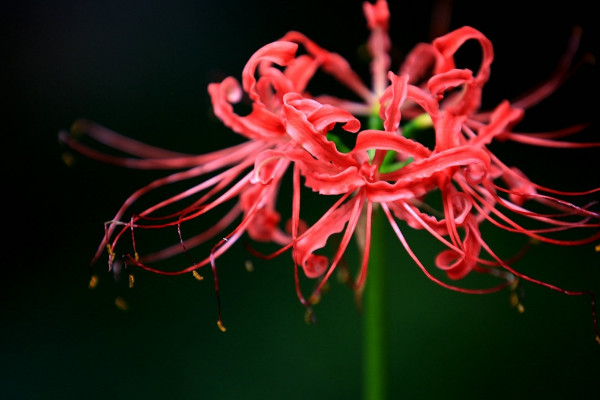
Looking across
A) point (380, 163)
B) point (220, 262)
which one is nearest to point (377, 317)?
point (380, 163)

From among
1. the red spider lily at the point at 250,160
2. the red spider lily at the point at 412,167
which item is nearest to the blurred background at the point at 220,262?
the red spider lily at the point at 250,160

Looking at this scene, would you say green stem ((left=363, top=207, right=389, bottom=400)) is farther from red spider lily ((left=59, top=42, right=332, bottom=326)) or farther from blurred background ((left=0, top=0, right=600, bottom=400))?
blurred background ((left=0, top=0, right=600, bottom=400))

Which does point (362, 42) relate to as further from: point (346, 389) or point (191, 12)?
point (346, 389)

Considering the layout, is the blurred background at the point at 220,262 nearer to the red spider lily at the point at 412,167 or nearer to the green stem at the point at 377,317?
the green stem at the point at 377,317

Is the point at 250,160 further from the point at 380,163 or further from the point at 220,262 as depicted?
the point at 220,262

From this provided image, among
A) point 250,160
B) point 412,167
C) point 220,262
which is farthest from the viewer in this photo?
point 220,262

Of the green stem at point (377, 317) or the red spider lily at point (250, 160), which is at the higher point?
the red spider lily at point (250, 160)

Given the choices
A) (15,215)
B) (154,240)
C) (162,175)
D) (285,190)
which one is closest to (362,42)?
(285,190)
